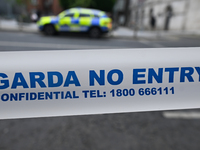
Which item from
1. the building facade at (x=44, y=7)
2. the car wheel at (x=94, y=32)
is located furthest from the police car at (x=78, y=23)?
the building facade at (x=44, y=7)

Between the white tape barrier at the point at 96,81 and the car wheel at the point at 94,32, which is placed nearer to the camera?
the white tape barrier at the point at 96,81

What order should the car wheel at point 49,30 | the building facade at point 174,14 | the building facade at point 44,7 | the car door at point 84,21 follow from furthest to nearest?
the building facade at point 44,7 → the building facade at point 174,14 → the car wheel at point 49,30 → the car door at point 84,21

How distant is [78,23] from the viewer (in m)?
11.7

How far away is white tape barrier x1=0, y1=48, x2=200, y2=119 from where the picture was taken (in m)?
1.74

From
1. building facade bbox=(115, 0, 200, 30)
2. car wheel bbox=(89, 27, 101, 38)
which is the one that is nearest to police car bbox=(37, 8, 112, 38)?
car wheel bbox=(89, 27, 101, 38)

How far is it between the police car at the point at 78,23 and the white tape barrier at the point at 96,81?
33.9 ft

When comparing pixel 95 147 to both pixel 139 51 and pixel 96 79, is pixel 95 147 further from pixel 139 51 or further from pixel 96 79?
pixel 139 51

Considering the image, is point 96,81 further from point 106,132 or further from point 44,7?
point 44,7

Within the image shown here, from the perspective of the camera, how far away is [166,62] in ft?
6.21

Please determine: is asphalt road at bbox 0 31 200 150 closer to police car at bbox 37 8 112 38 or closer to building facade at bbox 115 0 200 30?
police car at bbox 37 8 112 38

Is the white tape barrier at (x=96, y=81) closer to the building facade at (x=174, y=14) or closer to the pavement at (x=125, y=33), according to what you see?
the pavement at (x=125, y=33)

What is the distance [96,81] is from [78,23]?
34.8 ft

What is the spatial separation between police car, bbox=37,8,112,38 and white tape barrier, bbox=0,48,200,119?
10.3m

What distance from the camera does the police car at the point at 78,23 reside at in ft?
38.4
